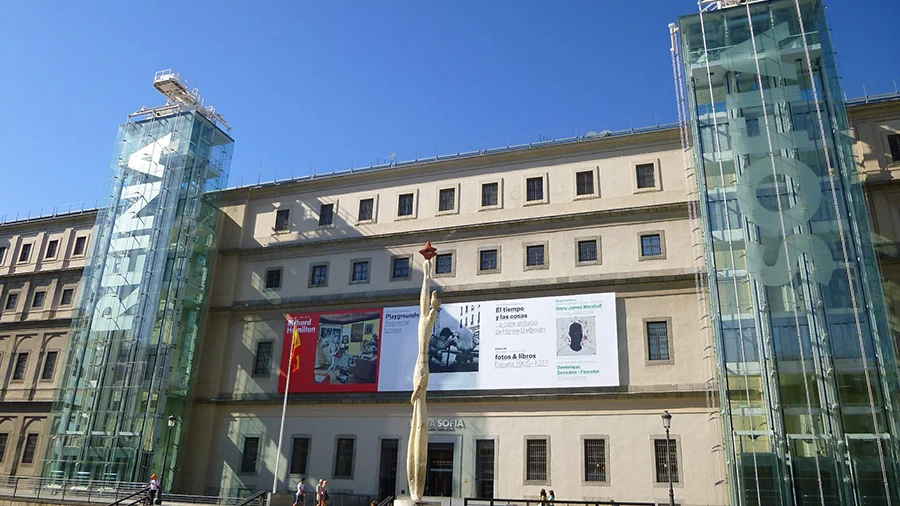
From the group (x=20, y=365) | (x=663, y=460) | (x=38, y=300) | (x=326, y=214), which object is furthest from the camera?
(x=38, y=300)

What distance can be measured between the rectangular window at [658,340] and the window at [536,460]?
594cm

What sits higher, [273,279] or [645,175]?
[645,175]

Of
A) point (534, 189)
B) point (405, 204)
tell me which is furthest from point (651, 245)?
point (405, 204)

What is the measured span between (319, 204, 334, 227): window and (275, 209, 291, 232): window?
1.97 metres

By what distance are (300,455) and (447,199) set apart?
47.8 feet

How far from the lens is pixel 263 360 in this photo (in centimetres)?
3769

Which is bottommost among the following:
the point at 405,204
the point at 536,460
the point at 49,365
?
the point at 536,460

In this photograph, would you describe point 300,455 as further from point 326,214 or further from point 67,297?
point 67,297

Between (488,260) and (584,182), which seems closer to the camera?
(584,182)

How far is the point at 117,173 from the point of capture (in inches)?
1661

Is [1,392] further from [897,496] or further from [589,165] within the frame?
[897,496]

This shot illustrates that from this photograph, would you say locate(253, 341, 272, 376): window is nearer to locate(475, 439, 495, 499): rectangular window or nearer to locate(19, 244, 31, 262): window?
locate(475, 439, 495, 499): rectangular window

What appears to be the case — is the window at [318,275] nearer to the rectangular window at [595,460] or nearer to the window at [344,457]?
the window at [344,457]

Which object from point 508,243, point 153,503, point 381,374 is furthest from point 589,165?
point 153,503
